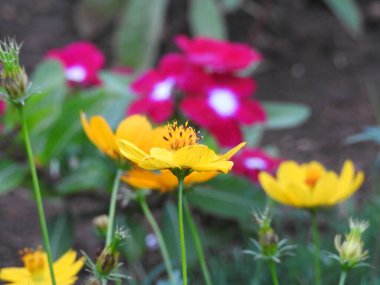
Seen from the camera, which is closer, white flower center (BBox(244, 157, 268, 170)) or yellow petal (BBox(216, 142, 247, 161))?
yellow petal (BBox(216, 142, 247, 161))

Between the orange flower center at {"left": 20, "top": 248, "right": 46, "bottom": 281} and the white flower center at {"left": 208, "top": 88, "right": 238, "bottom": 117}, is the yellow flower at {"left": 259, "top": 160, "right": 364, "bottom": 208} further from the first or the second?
the white flower center at {"left": 208, "top": 88, "right": 238, "bottom": 117}

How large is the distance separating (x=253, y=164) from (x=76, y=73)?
0.54 metres

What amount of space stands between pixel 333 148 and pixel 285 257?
109 centimetres

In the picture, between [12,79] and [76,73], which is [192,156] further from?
[76,73]

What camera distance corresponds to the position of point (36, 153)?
171 cm

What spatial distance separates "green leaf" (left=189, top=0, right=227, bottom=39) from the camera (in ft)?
9.07

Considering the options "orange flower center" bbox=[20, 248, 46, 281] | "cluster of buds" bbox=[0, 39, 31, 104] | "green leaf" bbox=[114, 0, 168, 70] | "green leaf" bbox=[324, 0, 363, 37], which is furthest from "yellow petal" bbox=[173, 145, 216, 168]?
"green leaf" bbox=[324, 0, 363, 37]

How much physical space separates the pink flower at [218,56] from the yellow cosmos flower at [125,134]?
66cm

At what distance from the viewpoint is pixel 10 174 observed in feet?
5.41

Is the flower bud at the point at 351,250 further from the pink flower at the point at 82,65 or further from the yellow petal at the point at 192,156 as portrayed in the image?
the pink flower at the point at 82,65

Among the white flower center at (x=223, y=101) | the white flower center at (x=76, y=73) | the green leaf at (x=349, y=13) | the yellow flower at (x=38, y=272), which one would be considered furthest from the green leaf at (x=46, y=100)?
the green leaf at (x=349, y=13)

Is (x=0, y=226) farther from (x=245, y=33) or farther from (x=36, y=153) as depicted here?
(x=245, y=33)

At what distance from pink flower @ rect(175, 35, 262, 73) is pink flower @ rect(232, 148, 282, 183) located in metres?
0.17

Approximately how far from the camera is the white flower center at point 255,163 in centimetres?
156
